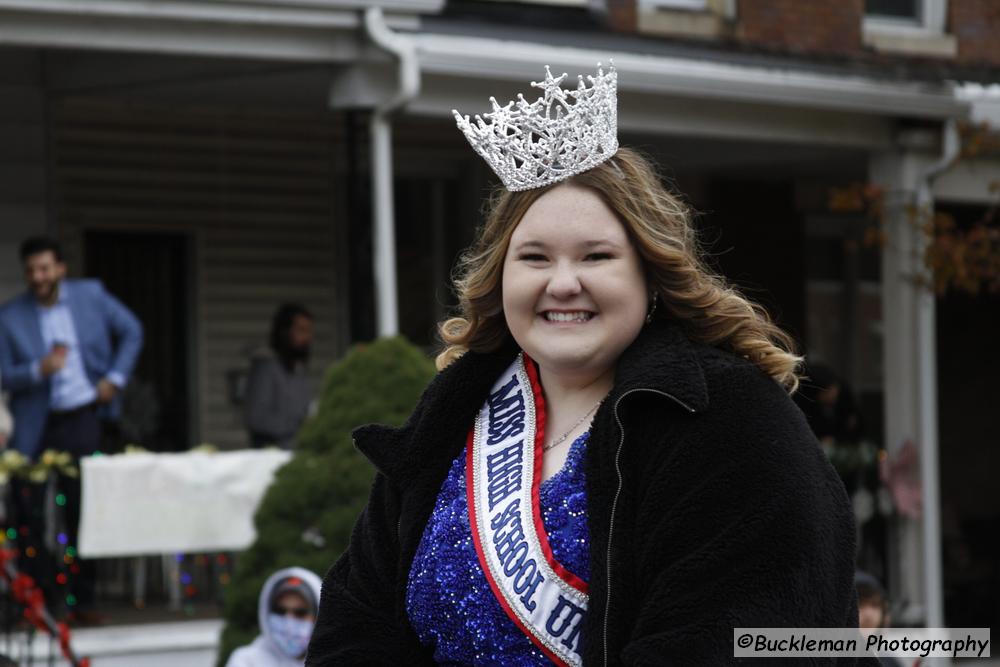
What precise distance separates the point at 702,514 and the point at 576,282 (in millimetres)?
400

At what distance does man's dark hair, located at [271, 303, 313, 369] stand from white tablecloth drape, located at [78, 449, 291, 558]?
173 cm

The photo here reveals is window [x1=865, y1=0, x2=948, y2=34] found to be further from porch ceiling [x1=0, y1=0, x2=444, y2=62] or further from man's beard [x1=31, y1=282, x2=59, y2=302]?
man's beard [x1=31, y1=282, x2=59, y2=302]

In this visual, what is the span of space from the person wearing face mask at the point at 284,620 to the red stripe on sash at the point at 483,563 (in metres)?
3.72

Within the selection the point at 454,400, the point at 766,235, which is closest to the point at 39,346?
the point at 454,400

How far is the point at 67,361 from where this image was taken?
29.6 feet

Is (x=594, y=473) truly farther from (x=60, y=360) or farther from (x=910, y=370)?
(x=910, y=370)

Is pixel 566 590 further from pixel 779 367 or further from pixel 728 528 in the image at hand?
pixel 779 367

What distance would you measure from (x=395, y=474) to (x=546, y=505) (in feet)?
1.02

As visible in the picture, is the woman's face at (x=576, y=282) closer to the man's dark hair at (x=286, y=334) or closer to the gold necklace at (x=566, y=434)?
the gold necklace at (x=566, y=434)

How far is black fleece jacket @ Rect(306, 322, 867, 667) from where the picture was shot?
8.21ft

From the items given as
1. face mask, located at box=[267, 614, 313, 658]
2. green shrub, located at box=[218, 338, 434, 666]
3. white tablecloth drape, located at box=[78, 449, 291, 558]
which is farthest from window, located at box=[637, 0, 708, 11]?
face mask, located at box=[267, 614, 313, 658]

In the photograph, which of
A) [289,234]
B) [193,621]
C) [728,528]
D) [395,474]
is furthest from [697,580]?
[289,234]

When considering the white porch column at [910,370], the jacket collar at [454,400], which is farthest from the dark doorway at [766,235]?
the jacket collar at [454,400]

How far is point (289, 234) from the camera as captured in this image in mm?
12812
